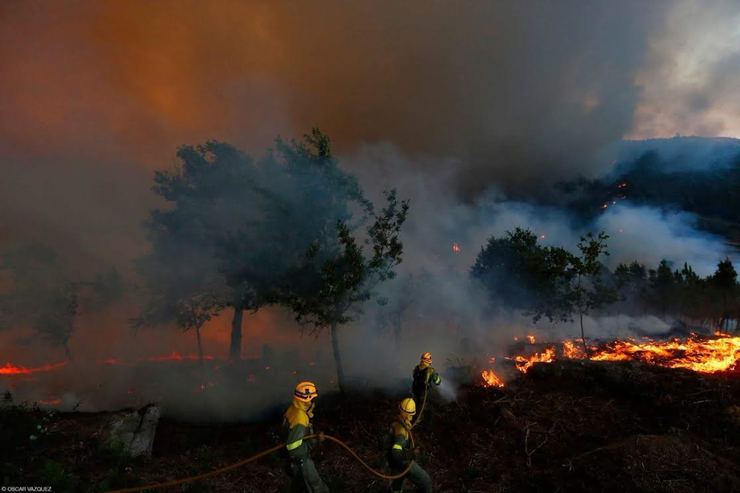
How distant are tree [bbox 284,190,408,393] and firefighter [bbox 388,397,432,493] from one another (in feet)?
20.5

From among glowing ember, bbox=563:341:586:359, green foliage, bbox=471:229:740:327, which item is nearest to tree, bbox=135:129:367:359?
green foliage, bbox=471:229:740:327

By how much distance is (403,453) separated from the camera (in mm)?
6758

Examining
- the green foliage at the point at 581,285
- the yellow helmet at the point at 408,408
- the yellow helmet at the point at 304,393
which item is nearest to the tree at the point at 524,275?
the green foliage at the point at 581,285

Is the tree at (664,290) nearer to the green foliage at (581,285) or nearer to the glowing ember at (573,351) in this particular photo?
the green foliage at (581,285)

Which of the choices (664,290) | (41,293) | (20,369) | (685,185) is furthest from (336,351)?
(685,185)

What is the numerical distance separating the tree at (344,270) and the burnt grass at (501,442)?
377cm

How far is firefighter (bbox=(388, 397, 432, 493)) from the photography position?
663cm

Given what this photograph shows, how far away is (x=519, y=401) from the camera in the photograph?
40.3 ft

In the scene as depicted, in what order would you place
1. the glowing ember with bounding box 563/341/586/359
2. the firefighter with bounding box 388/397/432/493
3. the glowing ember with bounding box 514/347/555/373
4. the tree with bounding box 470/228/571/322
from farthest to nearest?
the tree with bounding box 470/228/571/322, the glowing ember with bounding box 563/341/586/359, the glowing ember with bounding box 514/347/555/373, the firefighter with bounding box 388/397/432/493

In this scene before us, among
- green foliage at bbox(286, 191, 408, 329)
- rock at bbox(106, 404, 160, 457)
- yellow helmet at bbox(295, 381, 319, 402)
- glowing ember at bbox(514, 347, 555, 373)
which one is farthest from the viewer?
glowing ember at bbox(514, 347, 555, 373)

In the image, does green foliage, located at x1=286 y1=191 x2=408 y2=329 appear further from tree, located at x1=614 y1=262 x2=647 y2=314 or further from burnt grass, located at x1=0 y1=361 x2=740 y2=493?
tree, located at x1=614 y1=262 x2=647 y2=314

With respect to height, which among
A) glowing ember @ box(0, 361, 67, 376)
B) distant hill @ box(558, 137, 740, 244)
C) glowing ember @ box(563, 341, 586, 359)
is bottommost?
glowing ember @ box(0, 361, 67, 376)

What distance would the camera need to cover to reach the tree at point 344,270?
1264cm

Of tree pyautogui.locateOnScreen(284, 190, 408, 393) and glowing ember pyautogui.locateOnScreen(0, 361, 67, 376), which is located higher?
tree pyautogui.locateOnScreen(284, 190, 408, 393)
